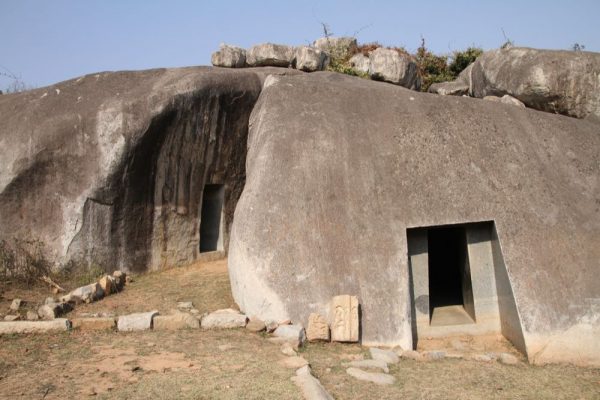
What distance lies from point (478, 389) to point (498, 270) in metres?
2.25

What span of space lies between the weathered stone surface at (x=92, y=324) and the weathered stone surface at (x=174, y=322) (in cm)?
56

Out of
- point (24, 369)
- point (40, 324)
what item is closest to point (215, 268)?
point (40, 324)

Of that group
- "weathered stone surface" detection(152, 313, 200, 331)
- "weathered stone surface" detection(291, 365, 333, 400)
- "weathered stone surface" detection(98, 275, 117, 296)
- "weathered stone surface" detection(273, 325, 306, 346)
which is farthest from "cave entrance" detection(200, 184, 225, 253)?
"weathered stone surface" detection(291, 365, 333, 400)

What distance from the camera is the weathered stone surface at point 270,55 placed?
42.7 feet

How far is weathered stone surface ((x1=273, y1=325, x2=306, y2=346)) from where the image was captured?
6.55 metres

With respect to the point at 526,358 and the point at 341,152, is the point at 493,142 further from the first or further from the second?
the point at 526,358

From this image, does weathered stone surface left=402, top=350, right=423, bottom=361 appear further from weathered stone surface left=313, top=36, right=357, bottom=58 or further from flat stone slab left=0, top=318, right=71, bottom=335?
weathered stone surface left=313, top=36, right=357, bottom=58

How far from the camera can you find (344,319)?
22.1 ft

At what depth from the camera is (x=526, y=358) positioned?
6.71 meters

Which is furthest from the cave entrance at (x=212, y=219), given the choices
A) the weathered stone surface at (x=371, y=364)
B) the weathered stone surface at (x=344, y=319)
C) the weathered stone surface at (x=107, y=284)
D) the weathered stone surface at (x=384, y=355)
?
the weathered stone surface at (x=371, y=364)

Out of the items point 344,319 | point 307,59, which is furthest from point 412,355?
point 307,59

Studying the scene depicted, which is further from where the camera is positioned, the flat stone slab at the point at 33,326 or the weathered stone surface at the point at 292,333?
the flat stone slab at the point at 33,326

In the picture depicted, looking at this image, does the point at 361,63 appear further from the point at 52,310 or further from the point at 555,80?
the point at 52,310

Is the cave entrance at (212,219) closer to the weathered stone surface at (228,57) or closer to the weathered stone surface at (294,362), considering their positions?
the weathered stone surface at (228,57)
